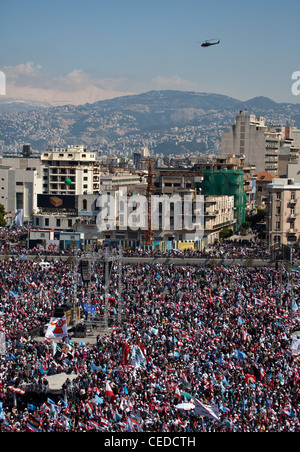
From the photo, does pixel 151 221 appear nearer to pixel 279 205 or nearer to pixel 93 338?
pixel 279 205

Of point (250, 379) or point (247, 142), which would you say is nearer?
point (250, 379)

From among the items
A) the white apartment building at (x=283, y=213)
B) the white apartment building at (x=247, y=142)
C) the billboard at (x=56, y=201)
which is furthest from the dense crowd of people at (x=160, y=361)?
the white apartment building at (x=247, y=142)

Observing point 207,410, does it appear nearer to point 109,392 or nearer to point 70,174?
point 109,392

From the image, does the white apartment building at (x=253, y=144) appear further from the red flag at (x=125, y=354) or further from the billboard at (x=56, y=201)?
the red flag at (x=125, y=354)

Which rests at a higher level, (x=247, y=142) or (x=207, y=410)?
(x=247, y=142)

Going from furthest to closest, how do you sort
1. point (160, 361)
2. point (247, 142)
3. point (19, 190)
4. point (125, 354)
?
1. point (247, 142)
2. point (19, 190)
3. point (125, 354)
4. point (160, 361)

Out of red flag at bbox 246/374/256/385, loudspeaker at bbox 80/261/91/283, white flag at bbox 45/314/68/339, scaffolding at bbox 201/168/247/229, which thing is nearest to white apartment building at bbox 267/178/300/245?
scaffolding at bbox 201/168/247/229

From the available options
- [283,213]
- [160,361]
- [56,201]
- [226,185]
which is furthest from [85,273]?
[226,185]
